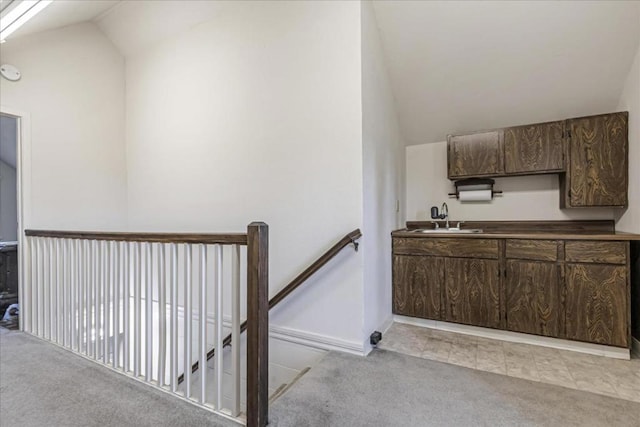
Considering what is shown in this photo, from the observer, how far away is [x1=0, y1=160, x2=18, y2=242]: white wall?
432 cm

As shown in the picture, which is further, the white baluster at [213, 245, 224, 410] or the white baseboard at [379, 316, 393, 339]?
the white baseboard at [379, 316, 393, 339]

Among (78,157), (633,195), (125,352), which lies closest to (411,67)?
(633,195)

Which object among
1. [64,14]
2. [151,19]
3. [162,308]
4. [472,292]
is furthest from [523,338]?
[64,14]

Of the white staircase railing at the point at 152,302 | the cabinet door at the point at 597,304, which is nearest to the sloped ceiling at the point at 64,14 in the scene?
the white staircase railing at the point at 152,302

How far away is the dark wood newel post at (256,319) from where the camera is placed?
1442 millimetres

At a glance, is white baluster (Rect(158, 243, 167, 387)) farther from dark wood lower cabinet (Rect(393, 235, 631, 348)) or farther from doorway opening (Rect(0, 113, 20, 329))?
doorway opening (Rect(0, 113, 20, 329))

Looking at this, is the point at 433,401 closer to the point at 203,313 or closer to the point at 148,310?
the point at 203,313

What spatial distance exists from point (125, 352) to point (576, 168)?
381 centimetres

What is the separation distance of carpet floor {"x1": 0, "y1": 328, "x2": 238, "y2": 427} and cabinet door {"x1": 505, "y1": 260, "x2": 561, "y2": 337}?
7.61 feet

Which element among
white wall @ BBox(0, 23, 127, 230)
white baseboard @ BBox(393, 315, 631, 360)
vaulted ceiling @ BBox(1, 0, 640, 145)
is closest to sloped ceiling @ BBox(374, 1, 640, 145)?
vaulted ceiling @ BBox(1, 0, 640, 145)

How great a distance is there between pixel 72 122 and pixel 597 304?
5.34m

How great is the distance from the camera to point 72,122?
352 cm

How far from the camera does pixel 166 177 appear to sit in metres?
3.62

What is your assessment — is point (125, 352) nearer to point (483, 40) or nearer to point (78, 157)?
point (78, 157)
